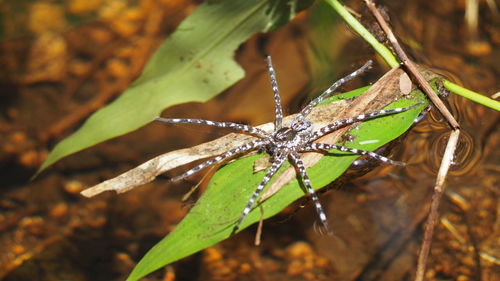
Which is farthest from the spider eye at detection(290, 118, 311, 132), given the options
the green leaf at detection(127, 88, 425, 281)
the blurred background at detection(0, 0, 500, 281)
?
the blurred background at detection(0, 0, 500, 281)

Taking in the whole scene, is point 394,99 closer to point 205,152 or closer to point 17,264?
point 205,152

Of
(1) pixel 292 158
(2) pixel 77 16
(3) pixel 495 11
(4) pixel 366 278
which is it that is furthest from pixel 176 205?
(3) pixel 495 11

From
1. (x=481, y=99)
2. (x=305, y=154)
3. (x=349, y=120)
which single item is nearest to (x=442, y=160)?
(x=481, y=99)

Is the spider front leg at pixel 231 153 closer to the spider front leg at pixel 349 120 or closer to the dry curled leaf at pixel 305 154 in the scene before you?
the dry curled leaf at pixel 305 154

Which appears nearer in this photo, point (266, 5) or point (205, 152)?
point (205, 152)

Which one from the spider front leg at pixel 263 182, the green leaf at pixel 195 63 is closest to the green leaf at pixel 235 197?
the spider front leg at pixel 263 182

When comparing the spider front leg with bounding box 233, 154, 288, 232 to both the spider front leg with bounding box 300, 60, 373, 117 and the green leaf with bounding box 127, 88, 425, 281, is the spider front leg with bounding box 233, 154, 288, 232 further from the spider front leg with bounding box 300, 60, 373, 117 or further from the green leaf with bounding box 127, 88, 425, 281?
the spider front leg with bounding box 300, 60, 373, 117

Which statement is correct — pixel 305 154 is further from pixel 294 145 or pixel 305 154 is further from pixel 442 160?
pixel 442 160
